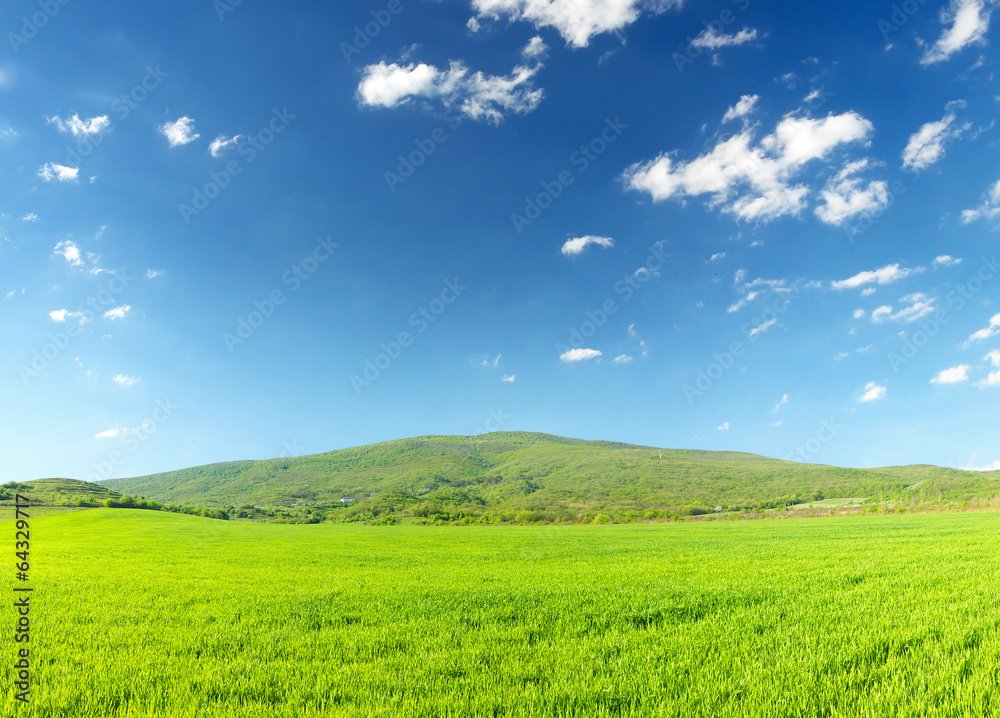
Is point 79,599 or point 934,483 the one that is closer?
point 79,599

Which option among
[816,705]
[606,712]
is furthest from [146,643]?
[816,705]

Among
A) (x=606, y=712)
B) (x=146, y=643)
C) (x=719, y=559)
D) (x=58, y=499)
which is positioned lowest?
(x=58, y=499)

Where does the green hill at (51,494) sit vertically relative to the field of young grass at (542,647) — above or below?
below

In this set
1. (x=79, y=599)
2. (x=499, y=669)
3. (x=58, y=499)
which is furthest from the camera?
(x=58, y=499)

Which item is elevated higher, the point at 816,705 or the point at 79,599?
the point at 816,705

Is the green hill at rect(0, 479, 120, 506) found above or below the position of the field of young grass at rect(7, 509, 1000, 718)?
below

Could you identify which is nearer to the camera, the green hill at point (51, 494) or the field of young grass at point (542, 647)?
the field of young grass at point (542, 647)

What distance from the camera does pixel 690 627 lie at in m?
7.59

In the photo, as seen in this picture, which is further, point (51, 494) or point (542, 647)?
point (51, 494)

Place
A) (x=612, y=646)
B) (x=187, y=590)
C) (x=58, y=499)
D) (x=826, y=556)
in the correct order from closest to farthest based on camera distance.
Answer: (x=612, y=646)
(x=187, y=590)
(x=826, y=556)
(x=58, y=499)

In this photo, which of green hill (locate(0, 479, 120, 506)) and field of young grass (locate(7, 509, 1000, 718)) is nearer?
field of young grass (locate(7, 509, 1000, 718))

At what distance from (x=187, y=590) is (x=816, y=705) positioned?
14.7m

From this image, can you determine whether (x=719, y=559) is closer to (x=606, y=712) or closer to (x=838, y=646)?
(x=838, y=646)

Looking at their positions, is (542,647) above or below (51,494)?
above
